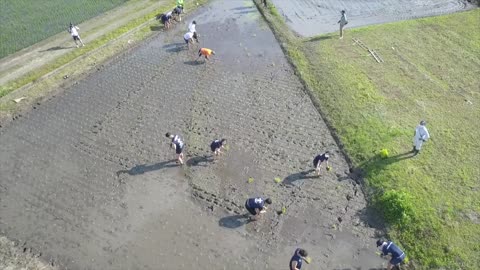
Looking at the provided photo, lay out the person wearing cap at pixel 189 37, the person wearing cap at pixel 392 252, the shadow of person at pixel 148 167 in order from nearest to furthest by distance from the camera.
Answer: the person wearing cap at pixel 392 252, the shadow of person at pixel 148 167, the person wearing cap at pixel 189 37

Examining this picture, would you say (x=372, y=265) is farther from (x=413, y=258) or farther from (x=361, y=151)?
(x=361, y=151)

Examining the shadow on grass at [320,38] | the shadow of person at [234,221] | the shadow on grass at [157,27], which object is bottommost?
the shadow of person at [234,221]

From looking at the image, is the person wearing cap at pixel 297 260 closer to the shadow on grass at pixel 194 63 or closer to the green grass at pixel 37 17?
the shadow on grass at pixel 194 63

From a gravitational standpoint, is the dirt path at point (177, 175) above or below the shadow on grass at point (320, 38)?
below

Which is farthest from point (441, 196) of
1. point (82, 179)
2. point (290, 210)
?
point (82, 179)

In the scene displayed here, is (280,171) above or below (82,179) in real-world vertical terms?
below

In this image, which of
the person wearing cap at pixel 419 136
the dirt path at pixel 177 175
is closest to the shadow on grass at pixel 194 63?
the dirt path at pixel 177 175

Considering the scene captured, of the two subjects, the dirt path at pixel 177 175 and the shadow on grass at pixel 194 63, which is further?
the shadow on grass at pixel 194 63

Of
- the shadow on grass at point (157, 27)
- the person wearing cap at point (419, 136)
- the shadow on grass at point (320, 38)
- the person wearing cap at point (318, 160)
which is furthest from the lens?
the shadow on grass at point (157, 27)
